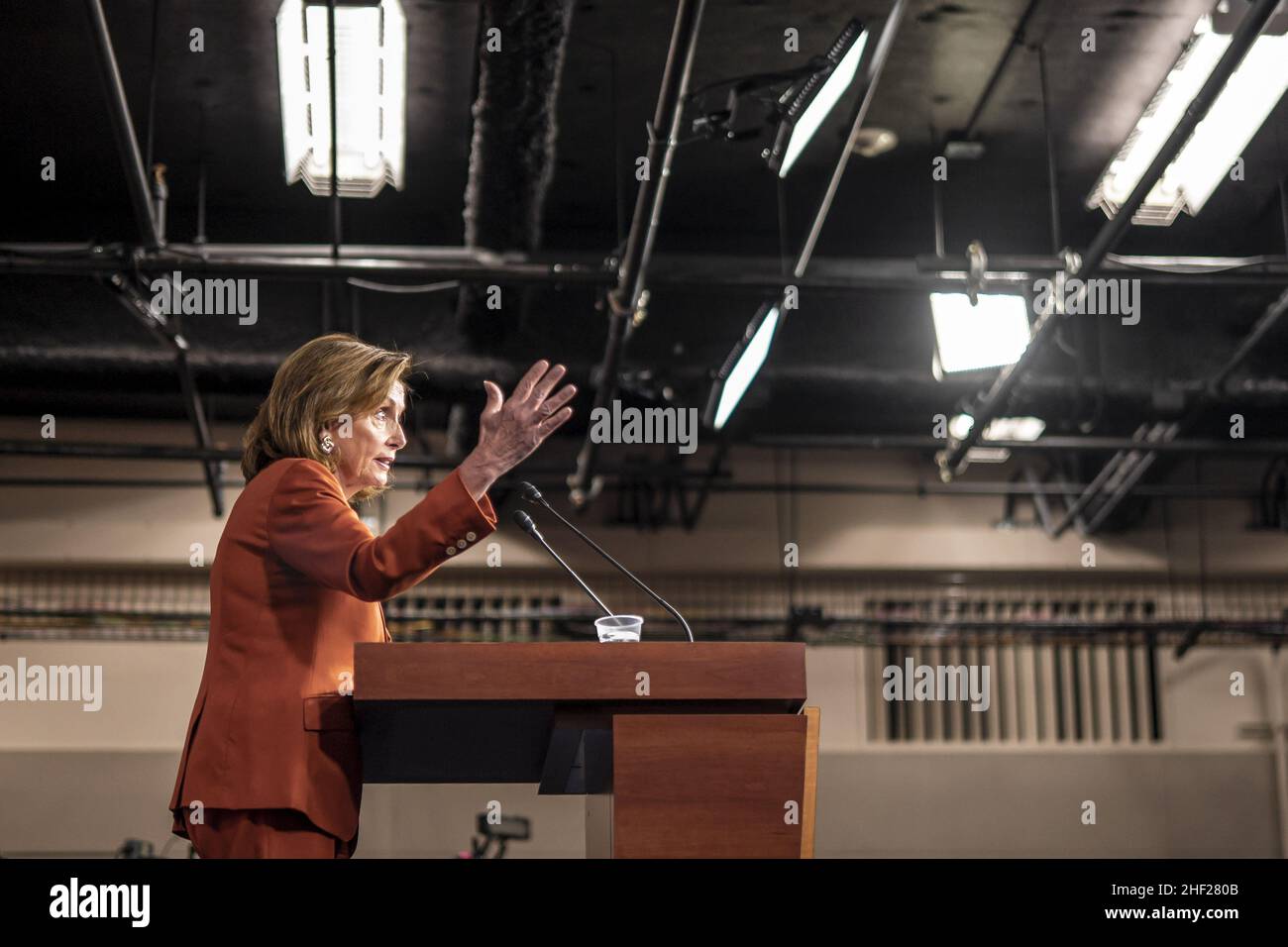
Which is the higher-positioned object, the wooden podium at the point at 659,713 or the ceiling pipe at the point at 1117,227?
the ceiling pipe at the point at 1117,227

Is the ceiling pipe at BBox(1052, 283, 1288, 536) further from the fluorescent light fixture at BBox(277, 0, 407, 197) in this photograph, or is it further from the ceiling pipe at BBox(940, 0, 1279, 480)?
the fluorescent light fixture at BBox(277, 0, 407, 197)

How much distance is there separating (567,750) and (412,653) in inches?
15.3

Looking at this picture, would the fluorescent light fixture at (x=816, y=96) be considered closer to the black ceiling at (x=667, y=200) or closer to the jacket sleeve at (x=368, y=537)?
the black ceiling at (x=667, y=200)

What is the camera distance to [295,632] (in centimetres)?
218

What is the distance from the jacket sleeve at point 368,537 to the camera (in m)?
2.06

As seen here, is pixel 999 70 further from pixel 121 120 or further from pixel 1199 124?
pixel 121 120

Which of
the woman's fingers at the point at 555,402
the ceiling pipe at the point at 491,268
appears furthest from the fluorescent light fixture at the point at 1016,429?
the woman's fingers at the point at 555,402

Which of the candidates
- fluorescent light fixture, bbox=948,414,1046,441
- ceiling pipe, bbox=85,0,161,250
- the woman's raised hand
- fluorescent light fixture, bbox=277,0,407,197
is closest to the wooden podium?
the woman's raised hand

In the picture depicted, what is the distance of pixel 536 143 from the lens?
5.62 metres

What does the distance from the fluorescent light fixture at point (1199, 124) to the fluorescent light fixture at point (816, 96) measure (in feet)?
3.92
